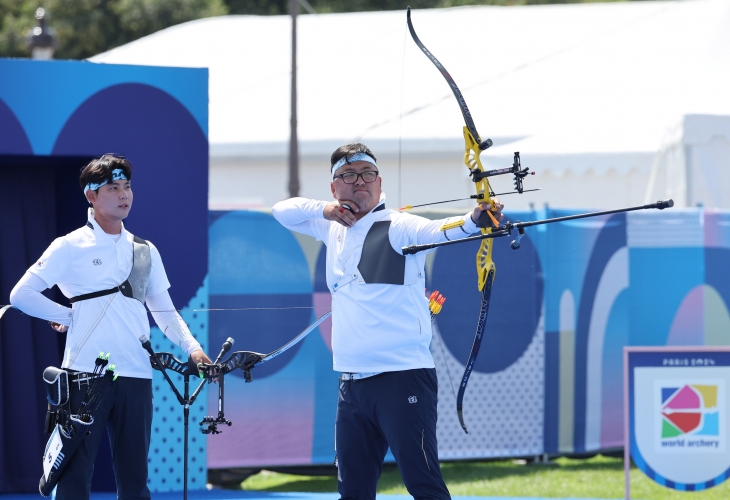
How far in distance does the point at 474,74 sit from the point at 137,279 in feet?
30.3

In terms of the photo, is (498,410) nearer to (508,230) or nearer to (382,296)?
(382,296)

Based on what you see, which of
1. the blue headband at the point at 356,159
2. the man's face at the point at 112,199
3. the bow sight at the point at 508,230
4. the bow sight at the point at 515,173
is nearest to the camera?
the bow sight at the point at 508,230

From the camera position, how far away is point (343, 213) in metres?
3.73

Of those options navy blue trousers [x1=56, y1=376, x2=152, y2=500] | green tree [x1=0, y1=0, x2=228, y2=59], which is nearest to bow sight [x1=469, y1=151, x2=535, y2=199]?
navy blue trousers [x1=56, y1=376, x2=152, y2=500]

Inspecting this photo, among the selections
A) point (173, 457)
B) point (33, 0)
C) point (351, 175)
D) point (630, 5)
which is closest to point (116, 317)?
point (351, 175)

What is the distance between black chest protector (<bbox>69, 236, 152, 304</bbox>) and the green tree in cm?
2465

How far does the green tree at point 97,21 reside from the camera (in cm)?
2741

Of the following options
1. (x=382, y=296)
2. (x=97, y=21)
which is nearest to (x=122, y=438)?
(x=382, y=296)

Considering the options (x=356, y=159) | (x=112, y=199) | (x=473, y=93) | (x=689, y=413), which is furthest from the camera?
(x=473, y=93)

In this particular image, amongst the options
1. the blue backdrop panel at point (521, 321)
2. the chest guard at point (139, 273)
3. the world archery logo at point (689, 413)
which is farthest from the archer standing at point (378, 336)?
the blue backdrop panel at point (521, 321)

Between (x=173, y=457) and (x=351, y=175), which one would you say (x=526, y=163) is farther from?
(x=351, y=175)

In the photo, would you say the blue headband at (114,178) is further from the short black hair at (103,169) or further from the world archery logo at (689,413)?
the world archery logo at (689,413)

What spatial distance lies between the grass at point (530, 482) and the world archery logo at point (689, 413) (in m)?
0.69

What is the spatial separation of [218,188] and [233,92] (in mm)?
1290
